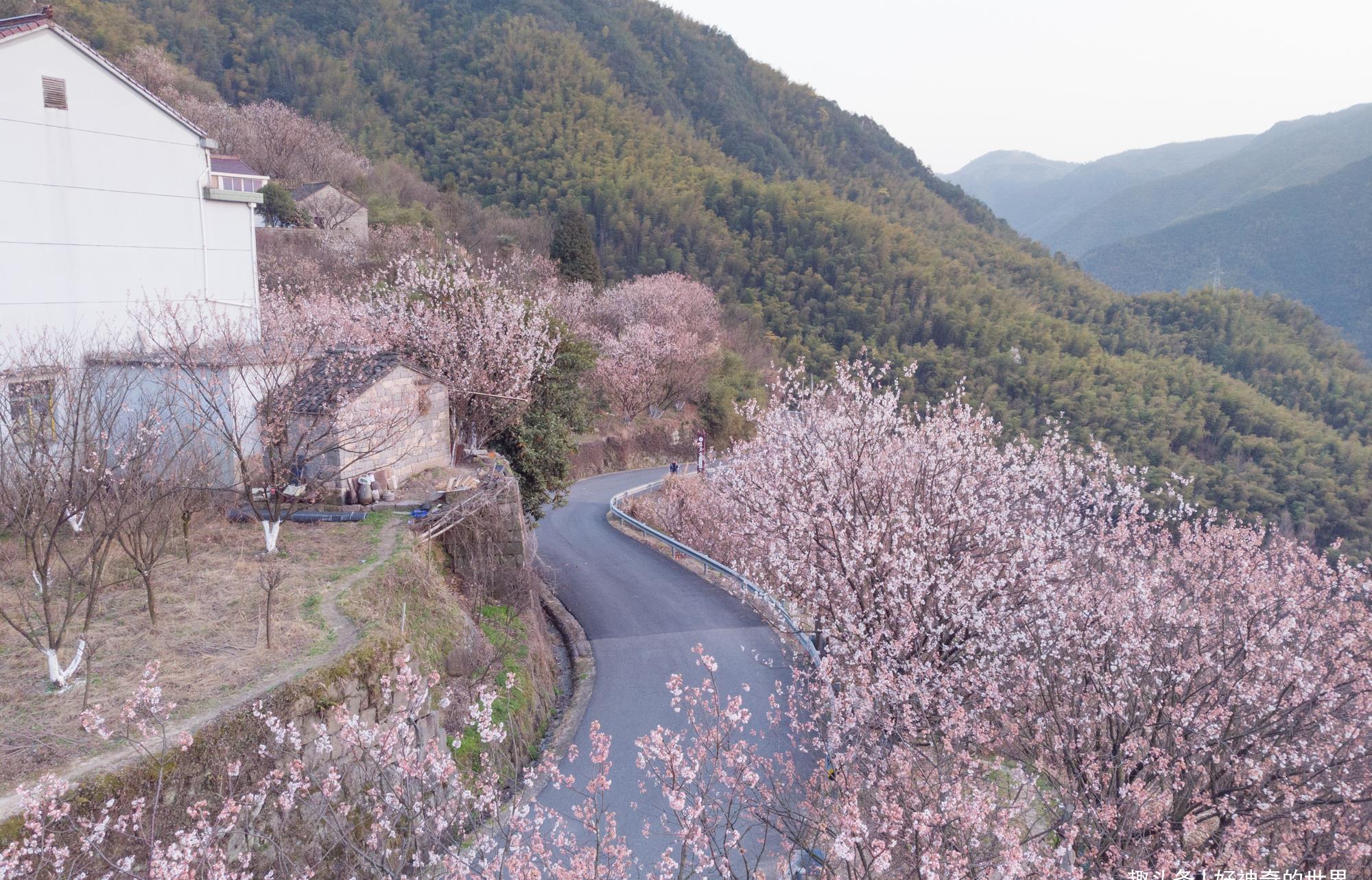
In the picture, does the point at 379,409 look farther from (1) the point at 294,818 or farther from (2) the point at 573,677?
(1) the point at 294,818

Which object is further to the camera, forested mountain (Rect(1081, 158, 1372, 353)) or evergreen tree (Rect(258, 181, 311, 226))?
forested mountain (Rect(1081, 158, 1372, 353))

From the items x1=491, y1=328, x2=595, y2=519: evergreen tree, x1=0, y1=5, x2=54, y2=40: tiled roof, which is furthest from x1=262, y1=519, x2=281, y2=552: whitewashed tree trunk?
x1=0, y1=5, x2=54, y2=40: tiled roof

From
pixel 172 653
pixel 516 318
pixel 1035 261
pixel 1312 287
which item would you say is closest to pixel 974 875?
pixel 172 653

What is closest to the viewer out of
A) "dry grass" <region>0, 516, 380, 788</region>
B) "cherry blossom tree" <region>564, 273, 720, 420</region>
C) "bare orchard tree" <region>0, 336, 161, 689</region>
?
"dry grass" <region>0, 516, 380, 788</region>

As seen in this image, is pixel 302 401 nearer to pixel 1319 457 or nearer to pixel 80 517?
pixel 80 517

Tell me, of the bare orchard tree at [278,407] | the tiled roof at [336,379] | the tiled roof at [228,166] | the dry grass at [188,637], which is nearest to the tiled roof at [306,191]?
the tiled roof at [228,166]

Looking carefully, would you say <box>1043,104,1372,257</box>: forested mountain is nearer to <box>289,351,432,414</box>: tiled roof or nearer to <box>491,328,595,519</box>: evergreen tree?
<box>491,328,595,519</box>: evergreen tree

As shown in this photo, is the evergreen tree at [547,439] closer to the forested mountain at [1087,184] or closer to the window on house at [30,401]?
the window on house at [30,401]
